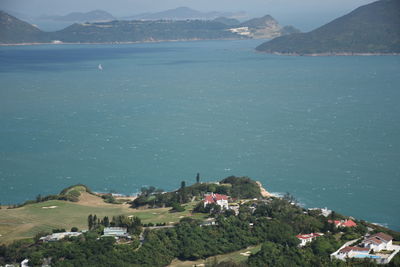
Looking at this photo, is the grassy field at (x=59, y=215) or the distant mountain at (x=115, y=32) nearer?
the grassy field at (x=59, y=215)

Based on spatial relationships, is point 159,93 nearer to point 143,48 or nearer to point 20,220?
point 20,220

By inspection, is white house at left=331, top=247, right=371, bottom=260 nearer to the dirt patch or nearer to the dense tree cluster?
the dense tree cluster

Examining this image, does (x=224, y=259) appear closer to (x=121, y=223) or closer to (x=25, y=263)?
(x=121, y=223)

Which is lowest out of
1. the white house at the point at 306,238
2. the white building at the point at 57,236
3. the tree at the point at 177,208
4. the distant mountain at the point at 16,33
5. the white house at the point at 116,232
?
the tree at the point at 177,208

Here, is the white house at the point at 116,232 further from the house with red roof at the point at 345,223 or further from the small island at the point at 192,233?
the house with red roof at the point at 345,223

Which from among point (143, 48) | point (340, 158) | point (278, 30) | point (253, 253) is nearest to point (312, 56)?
point (143, 48)

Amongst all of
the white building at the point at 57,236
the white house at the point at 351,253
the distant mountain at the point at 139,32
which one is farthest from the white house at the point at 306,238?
the distant mountain at the point at 139,32

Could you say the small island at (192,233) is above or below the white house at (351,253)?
below
